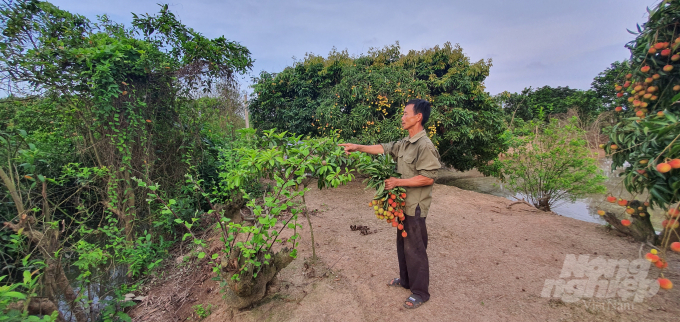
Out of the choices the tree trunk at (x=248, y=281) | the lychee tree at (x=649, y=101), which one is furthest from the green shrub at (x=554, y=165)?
the tree trunk at (x=248, y=281)

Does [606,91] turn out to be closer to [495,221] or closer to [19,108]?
[495,221]

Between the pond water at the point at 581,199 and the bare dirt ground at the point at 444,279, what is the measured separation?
88 cm

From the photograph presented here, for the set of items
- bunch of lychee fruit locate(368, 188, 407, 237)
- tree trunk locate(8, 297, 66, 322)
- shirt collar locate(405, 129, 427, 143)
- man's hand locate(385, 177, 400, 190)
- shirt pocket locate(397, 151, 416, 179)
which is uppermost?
shirt collar locate(405, 129, 427, 143)

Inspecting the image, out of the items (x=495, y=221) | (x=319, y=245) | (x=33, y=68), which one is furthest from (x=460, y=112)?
(x=33, y=68)

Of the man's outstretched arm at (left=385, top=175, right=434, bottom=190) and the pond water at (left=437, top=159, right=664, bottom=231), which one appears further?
the pond water at (left=437, top=159, right=664, bottom=231)

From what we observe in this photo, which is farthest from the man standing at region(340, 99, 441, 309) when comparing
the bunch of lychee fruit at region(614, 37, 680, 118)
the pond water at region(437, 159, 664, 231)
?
the pond water at region(437, 159, 664, 231)

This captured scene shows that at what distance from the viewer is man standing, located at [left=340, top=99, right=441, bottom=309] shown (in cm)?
216

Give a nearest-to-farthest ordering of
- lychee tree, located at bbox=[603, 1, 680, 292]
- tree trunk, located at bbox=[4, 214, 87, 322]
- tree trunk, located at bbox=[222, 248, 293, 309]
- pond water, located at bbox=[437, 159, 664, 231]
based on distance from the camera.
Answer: lychee tree, located at bbox=[603, 1, 680, 292] < tree trunk, located at bbox=[222, 248, 293, 309] < tree trunk, located at bbox=[4, 214, 87, 322] < pond water, located at bbox=[437, 159, 664, 231]

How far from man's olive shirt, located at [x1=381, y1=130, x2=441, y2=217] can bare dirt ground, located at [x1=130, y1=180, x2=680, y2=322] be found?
37.4 inches

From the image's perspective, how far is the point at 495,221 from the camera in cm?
471

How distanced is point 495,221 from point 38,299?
5.66 m

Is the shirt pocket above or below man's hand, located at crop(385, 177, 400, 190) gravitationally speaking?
above

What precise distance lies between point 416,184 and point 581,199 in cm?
770

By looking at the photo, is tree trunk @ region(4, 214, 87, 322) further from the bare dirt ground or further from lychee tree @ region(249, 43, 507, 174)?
lychee tree @ region(249, 43, 507, 174)
